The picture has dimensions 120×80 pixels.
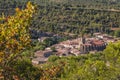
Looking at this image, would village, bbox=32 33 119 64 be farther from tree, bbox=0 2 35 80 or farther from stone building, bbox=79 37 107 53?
tree, bbox=0 2 35 80

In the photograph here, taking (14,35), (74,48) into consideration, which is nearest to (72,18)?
(74,48)

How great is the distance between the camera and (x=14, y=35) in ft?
18.8

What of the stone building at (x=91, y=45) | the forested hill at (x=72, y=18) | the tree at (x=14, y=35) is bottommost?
the stone building at (x=91, y=45)

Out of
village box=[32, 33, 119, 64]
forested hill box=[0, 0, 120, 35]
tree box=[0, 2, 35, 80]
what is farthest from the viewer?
A: forested hill box=[0, 0, 120, 35]

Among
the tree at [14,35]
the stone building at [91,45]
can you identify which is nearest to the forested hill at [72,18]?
the stone building at [91,45]

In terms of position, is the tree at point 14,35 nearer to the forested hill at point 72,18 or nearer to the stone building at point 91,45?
the stone building at point 91,45

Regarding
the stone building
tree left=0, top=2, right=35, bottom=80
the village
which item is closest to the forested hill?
the village

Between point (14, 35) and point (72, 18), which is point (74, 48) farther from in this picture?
point (14, 35)

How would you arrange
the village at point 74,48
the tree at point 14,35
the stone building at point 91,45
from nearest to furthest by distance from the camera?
the tree at point 14,35 → the village at point 74,48 → the stone building at point 91,45

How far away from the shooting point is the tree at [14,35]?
222 inches

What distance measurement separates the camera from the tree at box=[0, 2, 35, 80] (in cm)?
564

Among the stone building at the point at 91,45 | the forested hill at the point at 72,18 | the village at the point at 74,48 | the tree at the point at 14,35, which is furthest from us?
the forested hill at the point at 72,18

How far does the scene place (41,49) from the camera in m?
45.5

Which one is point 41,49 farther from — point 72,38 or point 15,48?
point 15,48
